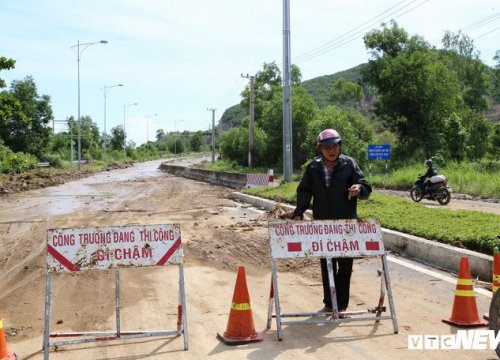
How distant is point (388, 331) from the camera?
5637mm

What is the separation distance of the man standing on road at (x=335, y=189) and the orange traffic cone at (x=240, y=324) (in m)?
1.07

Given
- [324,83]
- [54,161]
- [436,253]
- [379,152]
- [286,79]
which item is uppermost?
[324,83]

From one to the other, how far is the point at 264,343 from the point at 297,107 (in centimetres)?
3743

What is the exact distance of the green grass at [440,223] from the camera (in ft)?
28.1

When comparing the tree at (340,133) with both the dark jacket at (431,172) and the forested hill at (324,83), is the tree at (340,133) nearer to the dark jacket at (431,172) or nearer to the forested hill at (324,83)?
the dark jacket at (431,172)

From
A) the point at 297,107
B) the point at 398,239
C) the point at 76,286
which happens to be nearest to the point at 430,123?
the point at 297,107

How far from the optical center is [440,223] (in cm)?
1048

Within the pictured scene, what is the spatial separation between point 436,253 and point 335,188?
11.3ft

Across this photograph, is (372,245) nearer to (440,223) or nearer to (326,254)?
(326,254)

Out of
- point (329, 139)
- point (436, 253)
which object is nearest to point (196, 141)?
point (436, 253)

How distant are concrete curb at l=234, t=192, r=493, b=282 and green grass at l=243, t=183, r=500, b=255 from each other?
8.2 inches

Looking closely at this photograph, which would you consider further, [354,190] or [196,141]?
[196,141]

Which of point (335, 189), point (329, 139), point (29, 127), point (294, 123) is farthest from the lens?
point (29, 127)

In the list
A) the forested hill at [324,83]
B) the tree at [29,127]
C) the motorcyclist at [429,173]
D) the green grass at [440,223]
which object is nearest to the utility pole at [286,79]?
the motorcyclist at [429,173]
